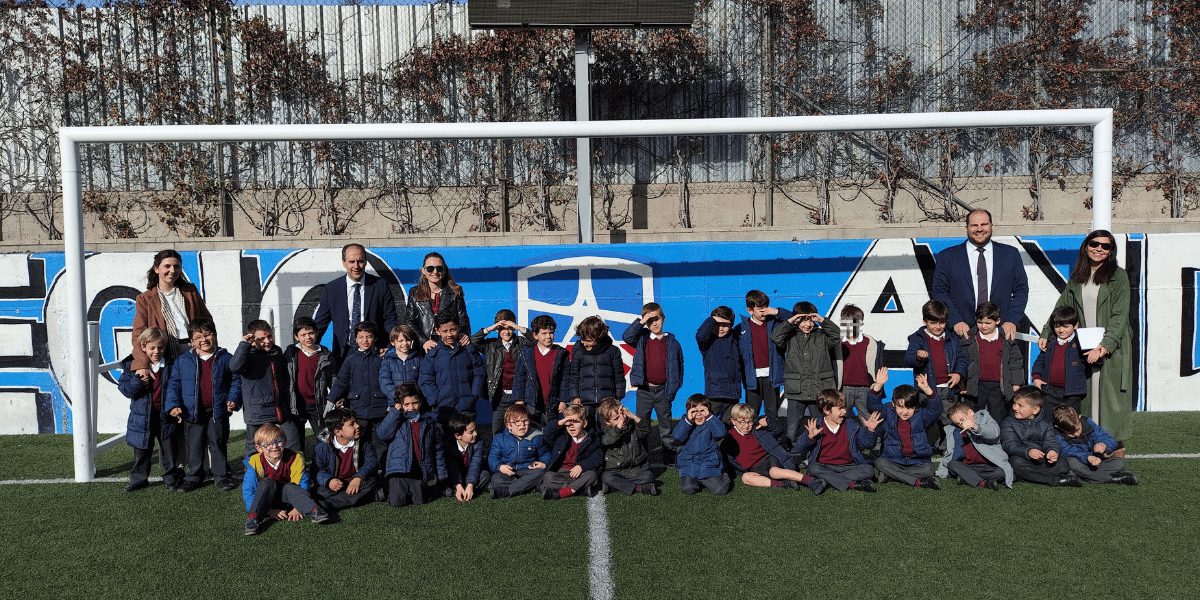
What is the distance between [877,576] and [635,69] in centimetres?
1075

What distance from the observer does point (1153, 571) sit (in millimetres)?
5121

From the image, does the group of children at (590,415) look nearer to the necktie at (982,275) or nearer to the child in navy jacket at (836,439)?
the child in navy jacket at (836,439)

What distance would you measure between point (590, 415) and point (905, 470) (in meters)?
2.35

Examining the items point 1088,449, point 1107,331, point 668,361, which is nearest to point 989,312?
point 1107,331

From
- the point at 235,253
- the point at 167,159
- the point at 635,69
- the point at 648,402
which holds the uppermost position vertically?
the point at 635,69

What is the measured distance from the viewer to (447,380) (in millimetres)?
7453

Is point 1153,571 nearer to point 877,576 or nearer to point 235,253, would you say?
point 877,576

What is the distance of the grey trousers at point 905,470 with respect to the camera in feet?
22.3

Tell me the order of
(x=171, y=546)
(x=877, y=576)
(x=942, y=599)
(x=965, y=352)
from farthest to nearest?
(x=965, y=352) < (x=171, y=546) < (x=877, y=576) < (x=942, y=599)

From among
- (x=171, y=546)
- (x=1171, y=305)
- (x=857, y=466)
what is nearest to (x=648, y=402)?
(x=857, y=466)

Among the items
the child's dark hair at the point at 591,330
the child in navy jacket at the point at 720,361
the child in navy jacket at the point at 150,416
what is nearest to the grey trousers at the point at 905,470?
the child in navy jacket at the point at 720,361

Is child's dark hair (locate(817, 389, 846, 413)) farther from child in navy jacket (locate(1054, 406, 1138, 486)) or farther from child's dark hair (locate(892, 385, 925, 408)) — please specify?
child in navy jacket (locate(1054, 406, 1138, 486))

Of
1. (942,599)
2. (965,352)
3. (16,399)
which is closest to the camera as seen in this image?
(942,599)

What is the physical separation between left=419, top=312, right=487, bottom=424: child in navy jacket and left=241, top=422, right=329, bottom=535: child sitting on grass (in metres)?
1.30
